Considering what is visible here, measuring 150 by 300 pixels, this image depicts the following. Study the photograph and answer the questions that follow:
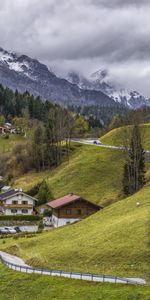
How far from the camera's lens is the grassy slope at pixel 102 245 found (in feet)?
161

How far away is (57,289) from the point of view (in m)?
44.9

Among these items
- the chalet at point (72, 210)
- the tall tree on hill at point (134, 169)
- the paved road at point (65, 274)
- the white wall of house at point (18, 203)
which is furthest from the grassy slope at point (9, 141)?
the paved road at point (65, 274)

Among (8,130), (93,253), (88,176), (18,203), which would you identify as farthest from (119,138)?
(93,253)

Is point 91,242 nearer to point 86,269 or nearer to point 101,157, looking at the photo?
point 86,269

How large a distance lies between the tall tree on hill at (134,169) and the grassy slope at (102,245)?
17936mm

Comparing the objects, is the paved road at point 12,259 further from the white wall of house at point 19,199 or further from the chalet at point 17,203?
the white wall of house at point 19,199

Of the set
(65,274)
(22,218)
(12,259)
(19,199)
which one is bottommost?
(22,218)

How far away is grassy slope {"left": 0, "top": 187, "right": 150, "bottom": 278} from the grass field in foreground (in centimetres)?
381

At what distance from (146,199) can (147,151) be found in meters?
47.0

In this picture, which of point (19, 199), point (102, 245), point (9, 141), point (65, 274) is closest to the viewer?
point (65, 274)

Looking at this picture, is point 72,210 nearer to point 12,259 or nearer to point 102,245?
point 12,259

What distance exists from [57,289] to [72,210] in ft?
148

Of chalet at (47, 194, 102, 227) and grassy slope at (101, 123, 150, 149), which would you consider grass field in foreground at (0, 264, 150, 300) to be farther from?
grassy slope at (101, 123, 150, 149)

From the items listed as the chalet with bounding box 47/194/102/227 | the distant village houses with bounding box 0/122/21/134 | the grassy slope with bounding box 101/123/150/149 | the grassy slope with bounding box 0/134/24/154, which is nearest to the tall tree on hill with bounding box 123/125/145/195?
the chalet with bounding box 47/194/102/227
